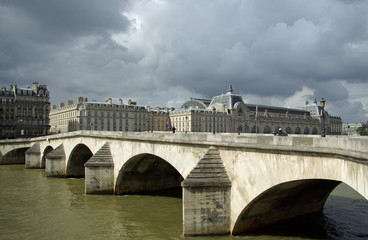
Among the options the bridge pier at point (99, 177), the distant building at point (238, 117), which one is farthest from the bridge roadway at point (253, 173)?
the distant building at point (238, 117)

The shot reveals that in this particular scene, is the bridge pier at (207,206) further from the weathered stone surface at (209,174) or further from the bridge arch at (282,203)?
the bridge arch at (282,203)

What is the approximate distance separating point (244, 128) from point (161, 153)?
98634 mm

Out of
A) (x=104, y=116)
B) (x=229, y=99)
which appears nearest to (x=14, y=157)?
(x=104, y=116)

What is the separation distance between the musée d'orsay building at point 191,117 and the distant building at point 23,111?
11765 millimetres

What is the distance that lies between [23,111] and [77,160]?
147 feet

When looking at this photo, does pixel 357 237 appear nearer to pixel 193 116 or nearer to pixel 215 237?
pixel 215 237

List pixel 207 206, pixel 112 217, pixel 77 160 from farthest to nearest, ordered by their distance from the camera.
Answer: pixel 77 160 → pixel 112 217 → pixel 207 206

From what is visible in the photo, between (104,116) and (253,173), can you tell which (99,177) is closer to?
(253,173)

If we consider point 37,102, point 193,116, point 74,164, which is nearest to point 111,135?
point 74,164

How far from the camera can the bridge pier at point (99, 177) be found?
1027 inches

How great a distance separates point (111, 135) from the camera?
93.7 feet

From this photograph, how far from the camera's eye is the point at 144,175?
90.8 ft

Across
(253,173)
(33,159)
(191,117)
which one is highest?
(191,117)

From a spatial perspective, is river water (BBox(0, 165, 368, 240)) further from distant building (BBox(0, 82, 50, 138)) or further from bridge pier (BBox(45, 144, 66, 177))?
distant building (BBox(0, 82, 50, 138))
